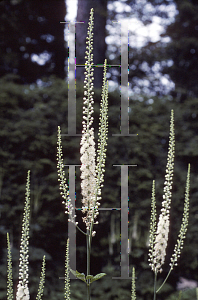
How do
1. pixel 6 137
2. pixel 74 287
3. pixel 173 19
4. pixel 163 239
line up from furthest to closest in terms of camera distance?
1. pixel 173 19
2. pixel 6 137
3. pixel 74 287
4. pixel 163 239

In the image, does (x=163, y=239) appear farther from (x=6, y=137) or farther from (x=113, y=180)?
(x=6, y=137)

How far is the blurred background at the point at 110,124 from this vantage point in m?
2.28

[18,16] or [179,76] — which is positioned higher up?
[18,16]

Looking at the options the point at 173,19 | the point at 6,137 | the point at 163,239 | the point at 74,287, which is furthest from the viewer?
the point at 173,19

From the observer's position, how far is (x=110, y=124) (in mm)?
2395

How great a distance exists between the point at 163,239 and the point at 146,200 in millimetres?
922

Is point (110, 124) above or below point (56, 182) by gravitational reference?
above

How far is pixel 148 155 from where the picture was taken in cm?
245

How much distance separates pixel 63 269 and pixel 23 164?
986 mm

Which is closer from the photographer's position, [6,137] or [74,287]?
[74,287]

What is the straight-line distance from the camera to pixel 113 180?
7.71 feet

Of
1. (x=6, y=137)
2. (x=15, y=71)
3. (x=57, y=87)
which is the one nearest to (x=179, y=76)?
(x=57, y=87)

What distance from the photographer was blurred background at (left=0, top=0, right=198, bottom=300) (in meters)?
2.28

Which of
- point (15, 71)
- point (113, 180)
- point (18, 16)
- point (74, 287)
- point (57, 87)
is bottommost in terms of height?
point (74, 287)
